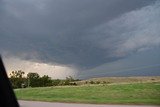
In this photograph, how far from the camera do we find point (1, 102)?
4.25ft

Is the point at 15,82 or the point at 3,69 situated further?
the point at 15,82

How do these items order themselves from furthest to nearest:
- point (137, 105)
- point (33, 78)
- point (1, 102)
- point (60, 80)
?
point (60, 80)
point (33, 78)
point (137, 105)
point (1, 102)

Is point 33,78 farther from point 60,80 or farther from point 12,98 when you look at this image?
point 12,98

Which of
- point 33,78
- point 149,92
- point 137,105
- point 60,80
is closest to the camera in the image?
point 137,105

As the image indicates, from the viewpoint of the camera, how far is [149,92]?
30.4 m

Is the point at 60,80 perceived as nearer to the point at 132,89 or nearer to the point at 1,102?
the point at 132,89

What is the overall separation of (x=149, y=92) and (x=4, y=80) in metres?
29.8

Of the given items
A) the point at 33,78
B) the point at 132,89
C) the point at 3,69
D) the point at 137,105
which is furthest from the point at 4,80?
the point at 33,78

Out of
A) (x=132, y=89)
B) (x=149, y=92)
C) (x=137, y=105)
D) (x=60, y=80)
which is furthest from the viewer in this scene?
(x=60, y=80)

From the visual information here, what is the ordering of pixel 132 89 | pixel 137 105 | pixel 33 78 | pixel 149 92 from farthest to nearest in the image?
pixel 33 78
pixel 132 89
pixel 149 92
pixel 137 105

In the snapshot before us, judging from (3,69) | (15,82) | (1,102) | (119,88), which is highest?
(15,82)

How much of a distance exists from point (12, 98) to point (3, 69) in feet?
0.37

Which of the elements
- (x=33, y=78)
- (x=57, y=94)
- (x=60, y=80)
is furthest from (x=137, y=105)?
(x=60, y=80)

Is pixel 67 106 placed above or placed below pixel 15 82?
below
